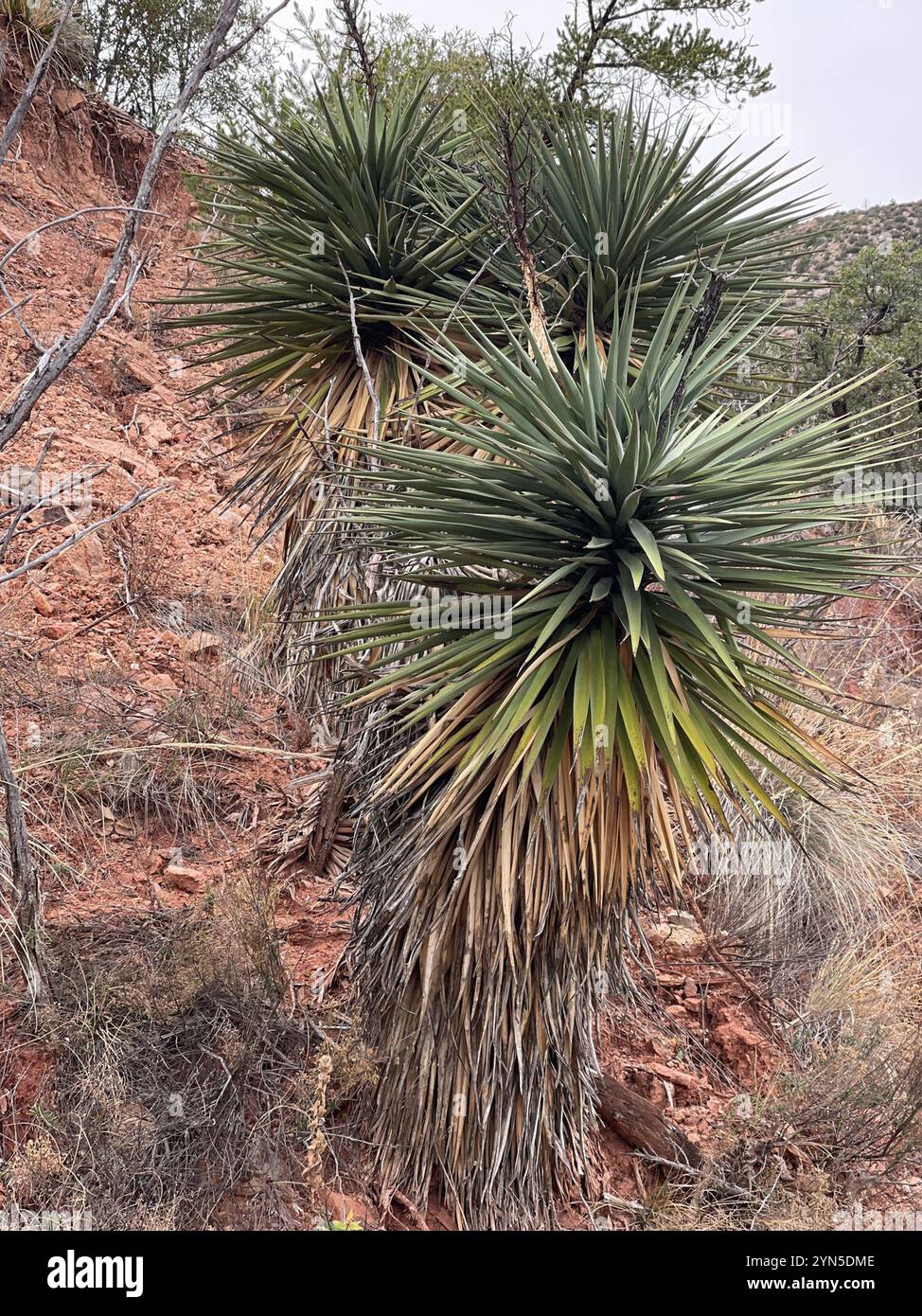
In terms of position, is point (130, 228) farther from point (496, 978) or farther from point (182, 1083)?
point (182, 1083)

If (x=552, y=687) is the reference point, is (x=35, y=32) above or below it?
above

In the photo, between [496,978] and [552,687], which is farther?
[496,978]

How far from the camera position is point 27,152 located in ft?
32.0

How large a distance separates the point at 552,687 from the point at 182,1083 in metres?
2.24

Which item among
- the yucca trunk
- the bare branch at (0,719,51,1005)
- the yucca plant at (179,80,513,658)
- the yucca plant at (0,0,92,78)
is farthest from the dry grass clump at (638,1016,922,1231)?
the yucca plant at (0,0,92,78)

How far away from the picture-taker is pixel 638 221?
405 cm

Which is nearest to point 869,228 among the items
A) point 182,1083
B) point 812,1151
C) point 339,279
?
point 339,279

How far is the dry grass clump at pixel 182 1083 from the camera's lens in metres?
3.35

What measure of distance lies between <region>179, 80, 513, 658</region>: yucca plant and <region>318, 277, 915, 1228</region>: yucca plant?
0.97m

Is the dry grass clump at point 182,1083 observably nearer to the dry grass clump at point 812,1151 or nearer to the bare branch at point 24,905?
the bare branch at point 24,905

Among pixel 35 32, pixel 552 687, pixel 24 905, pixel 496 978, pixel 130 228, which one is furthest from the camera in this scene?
pixel 35 32

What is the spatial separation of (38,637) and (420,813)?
3801mm

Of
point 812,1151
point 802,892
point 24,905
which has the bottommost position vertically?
point 812,1151
